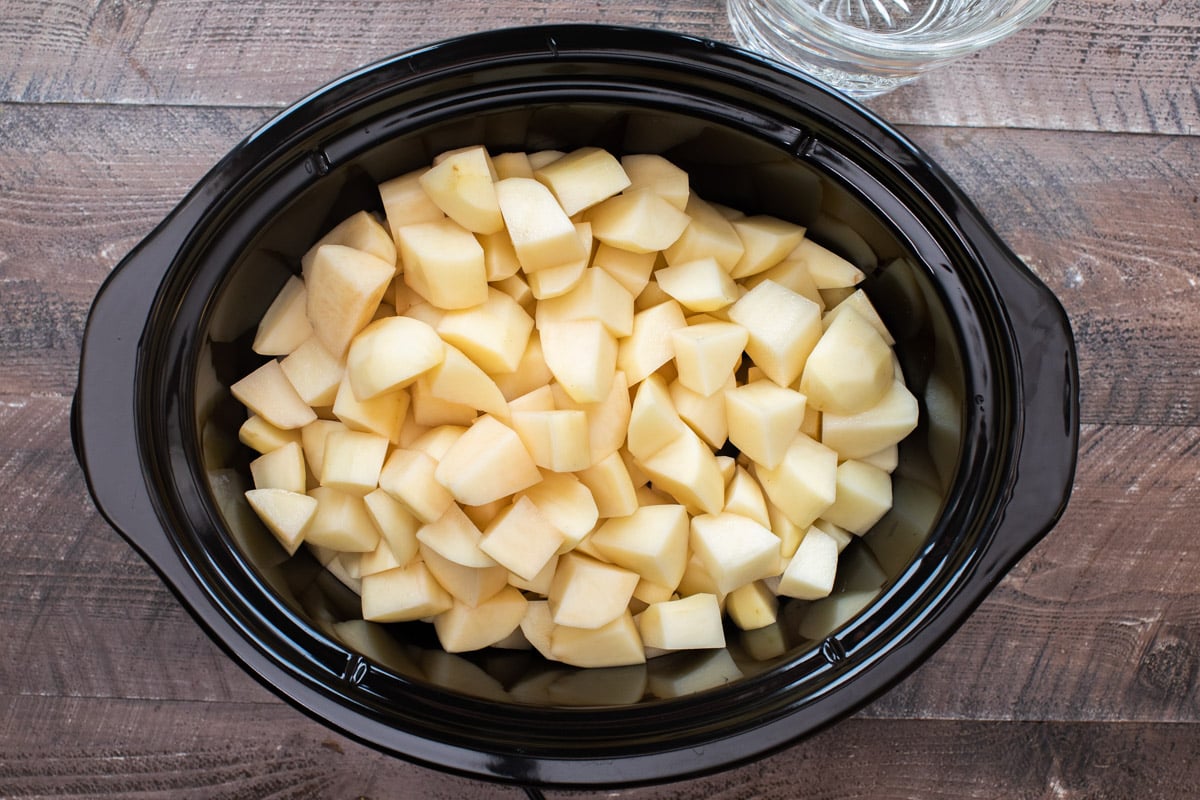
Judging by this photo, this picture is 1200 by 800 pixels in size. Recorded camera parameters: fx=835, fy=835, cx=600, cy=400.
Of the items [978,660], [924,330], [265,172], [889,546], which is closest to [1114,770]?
[978,660]

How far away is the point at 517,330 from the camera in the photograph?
0.92 meters

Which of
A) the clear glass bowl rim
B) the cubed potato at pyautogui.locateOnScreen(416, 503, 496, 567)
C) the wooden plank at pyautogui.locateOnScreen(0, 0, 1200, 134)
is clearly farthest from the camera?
the wooden plank at pyautogui.locateOnScreen(0, 0, 1200, 134)

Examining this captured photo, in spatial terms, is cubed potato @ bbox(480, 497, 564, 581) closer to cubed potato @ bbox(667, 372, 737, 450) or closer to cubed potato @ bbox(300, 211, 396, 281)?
cubed potato @ bbox(667, 372, 737, 450)

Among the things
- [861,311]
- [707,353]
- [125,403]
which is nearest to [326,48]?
[125,403]

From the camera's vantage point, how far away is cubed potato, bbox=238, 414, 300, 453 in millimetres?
944

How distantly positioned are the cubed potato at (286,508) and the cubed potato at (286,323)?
16 centimetres

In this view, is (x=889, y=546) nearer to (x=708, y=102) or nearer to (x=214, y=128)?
(x=708, y=102)

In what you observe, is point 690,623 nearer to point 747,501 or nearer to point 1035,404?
point 747,501

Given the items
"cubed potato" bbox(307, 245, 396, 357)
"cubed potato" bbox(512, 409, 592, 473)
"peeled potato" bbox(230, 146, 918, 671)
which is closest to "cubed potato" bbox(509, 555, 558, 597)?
"peeled potato" bbox(230, 146, 918, 671)

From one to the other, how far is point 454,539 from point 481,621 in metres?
0.11

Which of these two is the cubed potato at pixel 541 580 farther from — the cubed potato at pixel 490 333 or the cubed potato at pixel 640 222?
the cubed potato at pixel 640 222

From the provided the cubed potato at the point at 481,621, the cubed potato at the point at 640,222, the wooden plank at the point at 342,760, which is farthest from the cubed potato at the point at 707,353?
the wooden plank at the point at 342,760

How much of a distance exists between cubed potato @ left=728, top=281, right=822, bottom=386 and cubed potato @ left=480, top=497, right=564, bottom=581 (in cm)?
30

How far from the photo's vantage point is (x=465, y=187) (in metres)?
0.87
